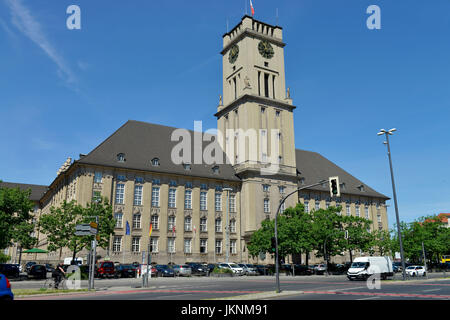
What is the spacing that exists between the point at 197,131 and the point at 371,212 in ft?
132

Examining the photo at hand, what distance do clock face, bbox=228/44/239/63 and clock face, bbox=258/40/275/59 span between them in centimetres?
447

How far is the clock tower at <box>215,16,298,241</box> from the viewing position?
65.0m

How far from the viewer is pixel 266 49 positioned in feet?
237

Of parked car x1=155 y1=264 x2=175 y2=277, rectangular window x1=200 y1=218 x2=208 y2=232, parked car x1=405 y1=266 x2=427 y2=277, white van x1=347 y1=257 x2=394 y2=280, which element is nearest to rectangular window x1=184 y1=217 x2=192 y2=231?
rectangular window x1=200 y1=218 x2=208 y2=232

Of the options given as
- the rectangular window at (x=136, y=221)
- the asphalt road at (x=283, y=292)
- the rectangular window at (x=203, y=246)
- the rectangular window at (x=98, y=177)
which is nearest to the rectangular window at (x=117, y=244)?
the rectangular window at (x=136, y=221)

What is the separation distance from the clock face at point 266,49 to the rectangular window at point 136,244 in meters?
40.3

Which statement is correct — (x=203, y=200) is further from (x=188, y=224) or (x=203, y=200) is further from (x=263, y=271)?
(x=263, y=271)

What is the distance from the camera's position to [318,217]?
56906mm

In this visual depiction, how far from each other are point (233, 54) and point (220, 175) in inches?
980

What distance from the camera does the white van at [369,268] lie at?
32.6m

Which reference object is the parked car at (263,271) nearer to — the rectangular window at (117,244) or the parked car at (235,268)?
the parked car at (235,268)

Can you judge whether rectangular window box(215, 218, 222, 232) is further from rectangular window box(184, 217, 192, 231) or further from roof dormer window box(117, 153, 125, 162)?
roof dormer window box(117, 153, 125, 162)

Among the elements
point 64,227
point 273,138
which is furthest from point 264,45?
point 64,227

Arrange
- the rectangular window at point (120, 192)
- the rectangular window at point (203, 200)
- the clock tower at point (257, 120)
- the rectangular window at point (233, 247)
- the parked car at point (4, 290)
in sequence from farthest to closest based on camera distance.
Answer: the clock tower at point (257, 120)
the rectangular window at point (233, 247)
the rectangular window at point (203, 200)
the rectangular window at point (120, 192)
the parked car at point (4, 290)
